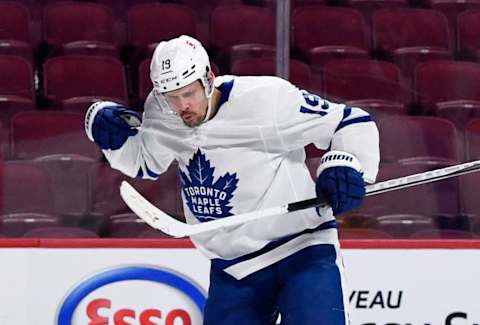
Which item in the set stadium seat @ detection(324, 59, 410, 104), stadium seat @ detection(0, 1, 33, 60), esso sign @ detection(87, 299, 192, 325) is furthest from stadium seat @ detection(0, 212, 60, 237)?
stadium seat @ detection(324, 59, 410, 104)

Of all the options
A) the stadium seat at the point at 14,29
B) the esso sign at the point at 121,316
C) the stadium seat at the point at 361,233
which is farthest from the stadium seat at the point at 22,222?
the stadium seat at the point at 361,233

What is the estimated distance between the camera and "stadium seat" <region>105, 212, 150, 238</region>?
3420mm

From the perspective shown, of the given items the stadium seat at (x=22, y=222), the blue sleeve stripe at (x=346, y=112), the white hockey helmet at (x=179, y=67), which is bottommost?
the stadium seat at (x=22, y=222)

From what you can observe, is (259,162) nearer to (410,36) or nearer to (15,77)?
(15,77)

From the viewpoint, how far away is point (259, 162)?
8.78 ft

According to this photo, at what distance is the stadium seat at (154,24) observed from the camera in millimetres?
3854

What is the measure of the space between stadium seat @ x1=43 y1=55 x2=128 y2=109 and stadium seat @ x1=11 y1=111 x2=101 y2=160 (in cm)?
11

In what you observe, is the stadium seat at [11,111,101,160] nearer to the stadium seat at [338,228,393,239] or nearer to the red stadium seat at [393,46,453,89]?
the stadium seat at [338,228,393,239]

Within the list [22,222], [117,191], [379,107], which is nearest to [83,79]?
[117,191]

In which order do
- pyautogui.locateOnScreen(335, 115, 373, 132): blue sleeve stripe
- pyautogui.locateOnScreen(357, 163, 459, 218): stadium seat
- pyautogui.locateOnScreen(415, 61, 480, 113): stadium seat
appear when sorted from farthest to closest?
pyautogui.locateOnScreen(415, 61, 480, 113): stadium seat < pyautogui.locateOnScreen(357, 163, 459, 218): stadium seat < pyautogui.locateOnScreen(335, 115, 373, 132): blue sleeve stripe

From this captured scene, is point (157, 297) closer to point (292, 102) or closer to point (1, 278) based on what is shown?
point (1, 278)

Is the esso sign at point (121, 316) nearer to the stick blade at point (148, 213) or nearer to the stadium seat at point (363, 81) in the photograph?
the stick blade at point (148, 213)

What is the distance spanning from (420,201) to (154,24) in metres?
1.02

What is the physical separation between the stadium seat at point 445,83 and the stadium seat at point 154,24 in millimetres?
733
